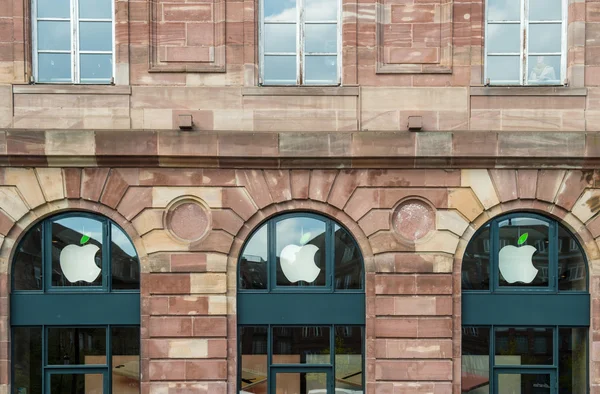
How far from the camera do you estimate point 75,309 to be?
10.2m

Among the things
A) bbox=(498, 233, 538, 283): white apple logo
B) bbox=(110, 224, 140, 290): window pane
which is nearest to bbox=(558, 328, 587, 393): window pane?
bbox=(498, 233, 538, 283): white apple logo

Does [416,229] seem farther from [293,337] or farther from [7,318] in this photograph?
[7,318]

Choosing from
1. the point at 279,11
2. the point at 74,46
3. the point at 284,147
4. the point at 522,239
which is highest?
the point at 279,11

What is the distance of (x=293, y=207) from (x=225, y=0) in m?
3.83

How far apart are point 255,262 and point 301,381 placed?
2255 mm

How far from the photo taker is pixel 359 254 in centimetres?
1041

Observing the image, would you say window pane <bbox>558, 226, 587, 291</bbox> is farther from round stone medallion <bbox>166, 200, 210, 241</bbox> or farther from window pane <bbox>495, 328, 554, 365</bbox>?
round stone medallion <bbox>166, 200, 210, 241</bbox>

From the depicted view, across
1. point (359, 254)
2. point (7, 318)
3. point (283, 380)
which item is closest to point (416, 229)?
point (359, 254)

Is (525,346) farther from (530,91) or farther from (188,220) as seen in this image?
(188,220)

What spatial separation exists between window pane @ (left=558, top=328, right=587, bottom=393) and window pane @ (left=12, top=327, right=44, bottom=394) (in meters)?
9.19

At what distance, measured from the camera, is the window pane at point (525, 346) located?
33.8ft

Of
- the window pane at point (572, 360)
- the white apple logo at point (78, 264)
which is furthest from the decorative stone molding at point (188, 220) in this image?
the window pane at point (572, 360)

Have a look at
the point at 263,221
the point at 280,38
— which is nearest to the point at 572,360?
the point at 263,221

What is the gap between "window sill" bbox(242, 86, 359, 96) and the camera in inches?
402
